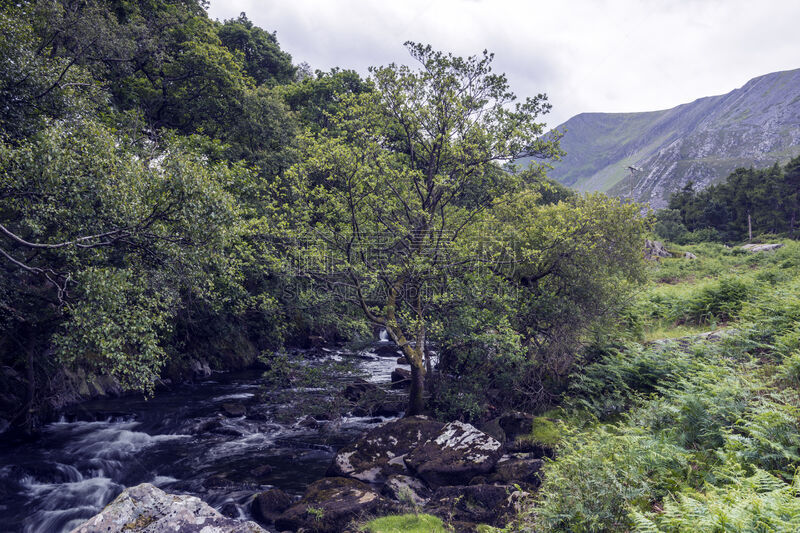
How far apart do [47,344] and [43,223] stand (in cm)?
790

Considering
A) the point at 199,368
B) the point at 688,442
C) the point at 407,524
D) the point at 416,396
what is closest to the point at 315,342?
the point at 199,368

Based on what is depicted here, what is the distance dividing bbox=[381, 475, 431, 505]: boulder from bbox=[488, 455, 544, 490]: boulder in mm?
2109

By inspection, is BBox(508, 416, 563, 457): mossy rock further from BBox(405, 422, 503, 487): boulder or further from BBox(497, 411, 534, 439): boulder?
BBox(405, 422, 503, 487): boulder

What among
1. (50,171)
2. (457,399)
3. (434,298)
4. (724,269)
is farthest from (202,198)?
(724,269)

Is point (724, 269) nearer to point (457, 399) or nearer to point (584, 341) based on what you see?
point (584, 341)

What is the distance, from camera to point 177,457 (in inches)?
642

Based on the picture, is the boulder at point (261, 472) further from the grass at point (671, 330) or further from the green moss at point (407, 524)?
the grass at point (671, 330)

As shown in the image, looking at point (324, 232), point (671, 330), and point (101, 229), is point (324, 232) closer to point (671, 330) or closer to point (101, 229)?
point (101, 229)

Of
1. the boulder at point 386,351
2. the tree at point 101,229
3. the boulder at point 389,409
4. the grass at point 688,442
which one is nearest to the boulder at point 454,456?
the grass at point 688,442

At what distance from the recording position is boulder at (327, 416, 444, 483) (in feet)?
45.9

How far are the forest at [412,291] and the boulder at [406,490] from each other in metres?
0.14

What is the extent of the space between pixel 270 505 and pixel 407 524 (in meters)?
4.61

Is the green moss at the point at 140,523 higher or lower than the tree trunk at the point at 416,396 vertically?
higher

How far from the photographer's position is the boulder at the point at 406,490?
39.0ft
